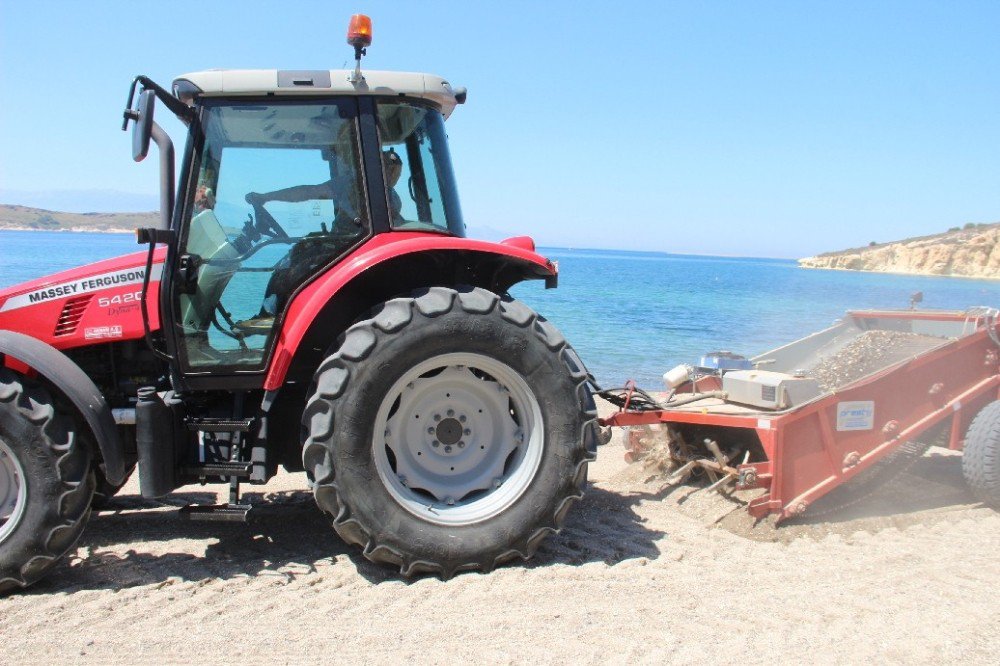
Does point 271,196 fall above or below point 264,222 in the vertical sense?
above

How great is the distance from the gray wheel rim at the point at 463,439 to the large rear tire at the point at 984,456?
117 inches

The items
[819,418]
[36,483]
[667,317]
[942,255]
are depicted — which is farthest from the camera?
[942,255]

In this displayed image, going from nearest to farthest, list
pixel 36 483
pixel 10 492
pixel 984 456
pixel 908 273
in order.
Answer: pixel 36 483
pixel 10 492
pixel 984 456
pixel 908 273

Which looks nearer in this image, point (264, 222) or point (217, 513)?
point (217, 513)

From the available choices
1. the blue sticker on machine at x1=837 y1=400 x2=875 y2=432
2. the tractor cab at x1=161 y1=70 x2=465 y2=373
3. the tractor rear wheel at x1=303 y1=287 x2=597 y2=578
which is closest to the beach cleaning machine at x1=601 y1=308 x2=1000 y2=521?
the blue sticker on machine at x1=837 y1=400 x2=875 y2=432

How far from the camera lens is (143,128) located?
11.2ft

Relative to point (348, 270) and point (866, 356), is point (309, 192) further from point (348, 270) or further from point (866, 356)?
point (866, 356)

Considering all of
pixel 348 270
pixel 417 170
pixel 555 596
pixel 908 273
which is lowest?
pixel 555 596

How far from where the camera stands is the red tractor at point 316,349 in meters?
3.74

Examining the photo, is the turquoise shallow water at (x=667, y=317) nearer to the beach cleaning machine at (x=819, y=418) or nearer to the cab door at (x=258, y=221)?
the beach cleaning machine at (x=819, y=418)

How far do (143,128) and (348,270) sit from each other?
1.04m

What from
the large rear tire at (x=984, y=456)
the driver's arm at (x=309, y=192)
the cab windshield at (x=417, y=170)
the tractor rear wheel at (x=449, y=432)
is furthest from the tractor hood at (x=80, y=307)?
the large rear tire at (x=984, y=456)

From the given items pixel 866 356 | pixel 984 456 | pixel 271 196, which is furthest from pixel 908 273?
pixel 271 196

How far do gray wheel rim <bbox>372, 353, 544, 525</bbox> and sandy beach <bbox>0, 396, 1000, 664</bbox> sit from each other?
0.38 metres
